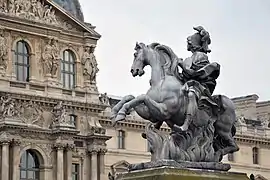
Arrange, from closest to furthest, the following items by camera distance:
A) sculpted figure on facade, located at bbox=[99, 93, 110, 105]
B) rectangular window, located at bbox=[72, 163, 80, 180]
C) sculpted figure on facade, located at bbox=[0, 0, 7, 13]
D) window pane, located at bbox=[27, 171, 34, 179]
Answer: window pane, located at bbox=[27, 171, 34, 179] → sculpted figure on facade, located at bbox=[0, 0, 7, 13] → rectangular window, located at bbox=[72, 163, 80, 180] → sculpted figure on facade, located at bbox=[99, 93, 110, 105]

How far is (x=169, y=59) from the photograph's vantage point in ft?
35.3

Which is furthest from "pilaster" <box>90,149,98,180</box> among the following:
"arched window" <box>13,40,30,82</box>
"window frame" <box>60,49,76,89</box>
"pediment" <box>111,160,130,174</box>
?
"arched window" <box>13,40,30,82</box>

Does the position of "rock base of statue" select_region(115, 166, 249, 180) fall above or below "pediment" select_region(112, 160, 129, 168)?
above

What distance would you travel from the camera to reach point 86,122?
Answer: 5388cm

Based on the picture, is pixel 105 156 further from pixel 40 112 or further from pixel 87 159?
pixel 40 112

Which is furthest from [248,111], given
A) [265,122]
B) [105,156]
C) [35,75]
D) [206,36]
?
[206,36]

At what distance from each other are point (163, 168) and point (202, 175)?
53 centimetres

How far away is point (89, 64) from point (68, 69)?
1367 mm

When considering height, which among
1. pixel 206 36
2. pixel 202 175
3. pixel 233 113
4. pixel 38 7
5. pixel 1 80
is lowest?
pixel 202 175

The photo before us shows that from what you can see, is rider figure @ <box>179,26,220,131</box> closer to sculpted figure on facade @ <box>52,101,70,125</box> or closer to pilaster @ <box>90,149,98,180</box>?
sculpted figure on facade @ <box>52,101,70,125</box>

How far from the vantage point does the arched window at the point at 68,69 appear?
54.4 m

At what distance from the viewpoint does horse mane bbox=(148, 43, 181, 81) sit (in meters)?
10.6

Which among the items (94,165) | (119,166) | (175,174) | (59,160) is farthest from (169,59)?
(119,166)

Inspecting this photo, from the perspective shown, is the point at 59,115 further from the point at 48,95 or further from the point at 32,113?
the point at 48,95
